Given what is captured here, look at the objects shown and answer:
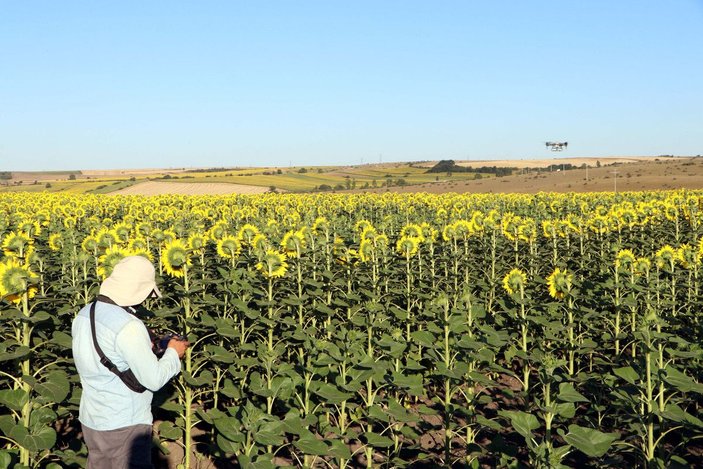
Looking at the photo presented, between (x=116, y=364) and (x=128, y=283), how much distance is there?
47cm

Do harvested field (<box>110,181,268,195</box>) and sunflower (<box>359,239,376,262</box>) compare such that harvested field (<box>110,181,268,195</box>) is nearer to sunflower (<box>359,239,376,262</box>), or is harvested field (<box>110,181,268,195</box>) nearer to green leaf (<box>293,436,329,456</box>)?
sunflower (<box>359,239,376,262</box>)

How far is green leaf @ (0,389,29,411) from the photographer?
3988mm

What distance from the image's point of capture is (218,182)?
7625 centimetres

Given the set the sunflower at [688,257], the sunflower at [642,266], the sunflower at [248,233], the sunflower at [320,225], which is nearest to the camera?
the sunflower at [642,266]

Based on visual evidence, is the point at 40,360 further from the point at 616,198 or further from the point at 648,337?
the point at 616,198

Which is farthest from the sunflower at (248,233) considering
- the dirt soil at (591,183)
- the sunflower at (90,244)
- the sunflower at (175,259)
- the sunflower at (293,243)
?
the dirt soil at (591,183)

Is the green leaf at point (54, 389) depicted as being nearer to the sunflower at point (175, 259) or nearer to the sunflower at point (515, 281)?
the sunflower at point (175, 259)

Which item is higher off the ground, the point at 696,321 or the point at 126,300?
the point at 126,300

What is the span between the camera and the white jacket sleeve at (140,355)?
3469mm

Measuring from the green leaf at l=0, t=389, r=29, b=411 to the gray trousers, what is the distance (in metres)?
0.61

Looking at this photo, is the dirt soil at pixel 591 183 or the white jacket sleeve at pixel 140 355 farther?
the dirt soil at pixel 591 183

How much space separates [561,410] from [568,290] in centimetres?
342

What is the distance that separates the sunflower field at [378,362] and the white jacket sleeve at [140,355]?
1.79 feet

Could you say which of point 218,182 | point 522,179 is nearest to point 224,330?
point 522,179
